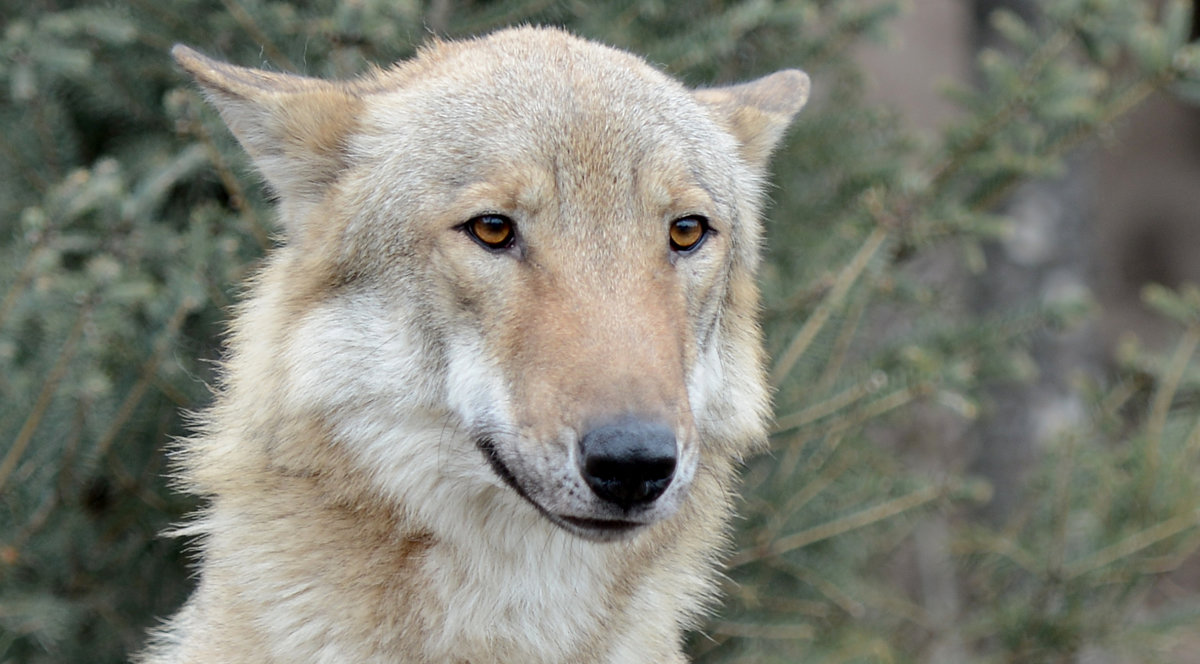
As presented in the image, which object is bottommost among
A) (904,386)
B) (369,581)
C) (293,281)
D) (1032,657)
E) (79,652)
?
(1032,657)

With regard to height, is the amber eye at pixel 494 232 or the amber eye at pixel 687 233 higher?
the amber eye at pixel 494 232

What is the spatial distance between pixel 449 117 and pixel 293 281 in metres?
0.69

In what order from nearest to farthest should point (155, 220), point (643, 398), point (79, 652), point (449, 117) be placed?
1. point (643, 398)
2. point (449, 117)
3. point (79, 652)
4. point (155, 220)

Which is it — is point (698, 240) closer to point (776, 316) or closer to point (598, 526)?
point (598, 526)

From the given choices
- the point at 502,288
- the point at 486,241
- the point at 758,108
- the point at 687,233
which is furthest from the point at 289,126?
the point at 758,108

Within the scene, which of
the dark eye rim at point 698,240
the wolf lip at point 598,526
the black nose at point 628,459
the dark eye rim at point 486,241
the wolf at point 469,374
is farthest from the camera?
the dark eye rim at point 698,240

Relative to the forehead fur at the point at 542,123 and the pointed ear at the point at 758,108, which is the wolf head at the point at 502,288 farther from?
the pointed ear at the point at 758,108

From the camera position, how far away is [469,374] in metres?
3.02

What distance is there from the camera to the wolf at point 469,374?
289cm

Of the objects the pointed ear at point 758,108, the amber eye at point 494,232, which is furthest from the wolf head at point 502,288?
the pointed ear at point 758,108

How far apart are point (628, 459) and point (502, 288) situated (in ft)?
2.27

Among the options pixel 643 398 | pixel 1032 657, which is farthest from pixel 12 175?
pixel 1032 657

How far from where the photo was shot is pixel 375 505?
312cm

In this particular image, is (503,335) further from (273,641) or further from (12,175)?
(12,175)
